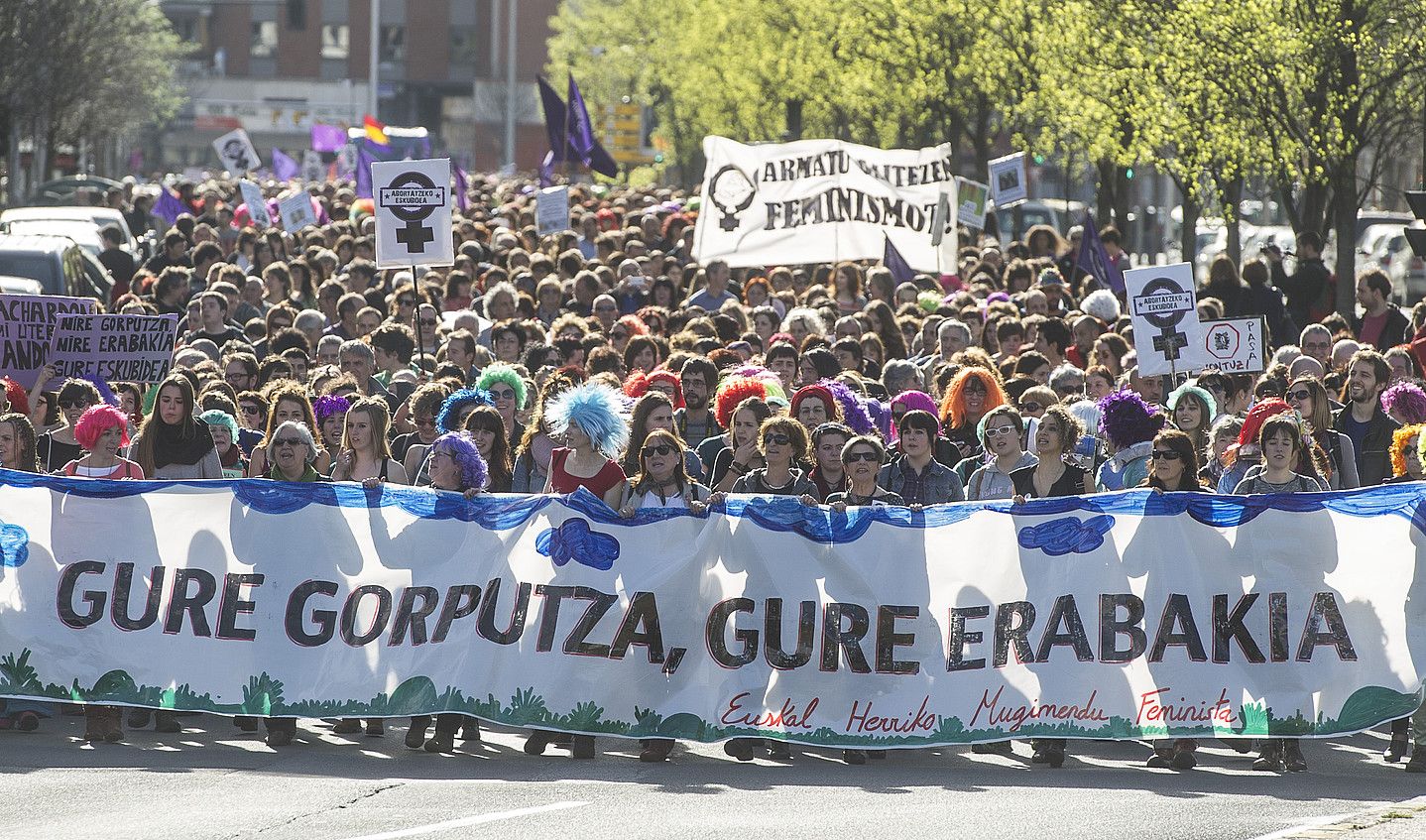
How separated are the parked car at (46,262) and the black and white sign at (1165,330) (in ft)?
40.4

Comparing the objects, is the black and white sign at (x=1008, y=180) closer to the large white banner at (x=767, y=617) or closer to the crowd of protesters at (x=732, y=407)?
the crowd of protesters at (x=732, y=407)

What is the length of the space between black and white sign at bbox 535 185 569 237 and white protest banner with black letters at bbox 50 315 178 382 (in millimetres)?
12046

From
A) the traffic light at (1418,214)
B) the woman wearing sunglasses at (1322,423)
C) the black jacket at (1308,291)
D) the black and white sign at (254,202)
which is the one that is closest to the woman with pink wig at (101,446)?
the woman wearing sunglasses at (1322,423)

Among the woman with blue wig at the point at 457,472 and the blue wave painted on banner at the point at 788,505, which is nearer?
the blue wave painted on banner at the point at 788,505

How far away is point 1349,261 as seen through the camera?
20031mm

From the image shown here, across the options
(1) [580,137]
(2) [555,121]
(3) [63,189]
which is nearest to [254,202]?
(2) [555,121]

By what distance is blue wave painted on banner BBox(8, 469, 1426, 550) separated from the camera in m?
8.93

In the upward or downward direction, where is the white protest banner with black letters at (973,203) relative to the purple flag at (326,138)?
downward

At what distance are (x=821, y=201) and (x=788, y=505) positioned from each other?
41.5 feet

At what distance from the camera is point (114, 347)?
12.2m

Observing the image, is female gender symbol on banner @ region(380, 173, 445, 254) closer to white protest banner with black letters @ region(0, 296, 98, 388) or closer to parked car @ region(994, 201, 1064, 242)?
white protest banner with black letters @ region(0, 296, 98, 388)

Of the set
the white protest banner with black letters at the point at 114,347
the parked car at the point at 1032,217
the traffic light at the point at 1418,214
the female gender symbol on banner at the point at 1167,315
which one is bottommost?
the white protest banner with black letters at the point at 114,347

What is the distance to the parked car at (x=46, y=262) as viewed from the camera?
2191 cm

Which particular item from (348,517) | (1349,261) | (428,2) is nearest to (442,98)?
(428,2)
